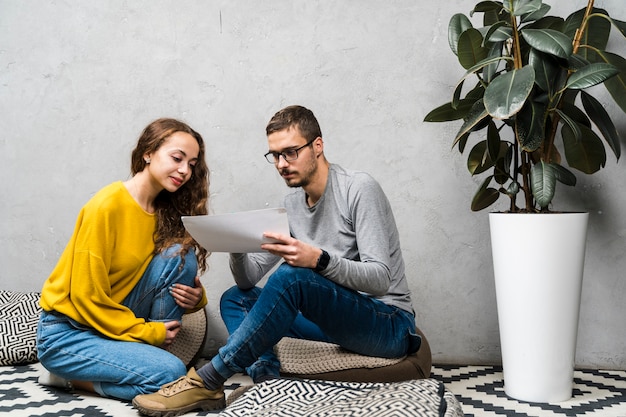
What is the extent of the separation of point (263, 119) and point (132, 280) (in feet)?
3.21

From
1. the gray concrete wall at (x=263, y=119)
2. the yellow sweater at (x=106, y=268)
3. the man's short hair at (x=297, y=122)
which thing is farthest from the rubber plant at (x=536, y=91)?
the yellow sweater at (x=106, y=268)

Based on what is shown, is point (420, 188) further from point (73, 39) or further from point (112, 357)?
point (73, 39)

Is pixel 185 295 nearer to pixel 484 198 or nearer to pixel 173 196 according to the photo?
pixel 173 196

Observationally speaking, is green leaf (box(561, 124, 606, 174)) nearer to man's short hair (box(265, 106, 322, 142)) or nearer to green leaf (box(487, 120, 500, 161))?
green leaf (box(487, 120, 500, 161))

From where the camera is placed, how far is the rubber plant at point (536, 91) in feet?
7.04

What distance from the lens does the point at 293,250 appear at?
1.99 meters

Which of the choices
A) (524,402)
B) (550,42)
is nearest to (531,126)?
(550,42)

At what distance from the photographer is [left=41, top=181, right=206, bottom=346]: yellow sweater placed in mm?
2275

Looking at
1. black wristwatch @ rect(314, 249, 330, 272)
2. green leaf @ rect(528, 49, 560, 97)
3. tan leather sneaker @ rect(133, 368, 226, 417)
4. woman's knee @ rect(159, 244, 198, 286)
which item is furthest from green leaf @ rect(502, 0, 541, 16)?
tan leather sneaker @ rect(133, 368, 226, 417)

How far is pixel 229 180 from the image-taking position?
10.0 feet

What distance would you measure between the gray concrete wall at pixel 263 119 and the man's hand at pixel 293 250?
38.0 inches

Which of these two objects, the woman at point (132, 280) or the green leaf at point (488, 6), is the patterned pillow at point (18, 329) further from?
the green leaf at point (488, 6)

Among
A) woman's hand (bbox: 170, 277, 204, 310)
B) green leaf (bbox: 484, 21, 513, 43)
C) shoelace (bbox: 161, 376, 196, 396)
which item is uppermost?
green leaf (bbox: 484, 21, 513, 43)

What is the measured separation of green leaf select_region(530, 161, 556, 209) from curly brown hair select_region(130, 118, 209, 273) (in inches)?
46.8
